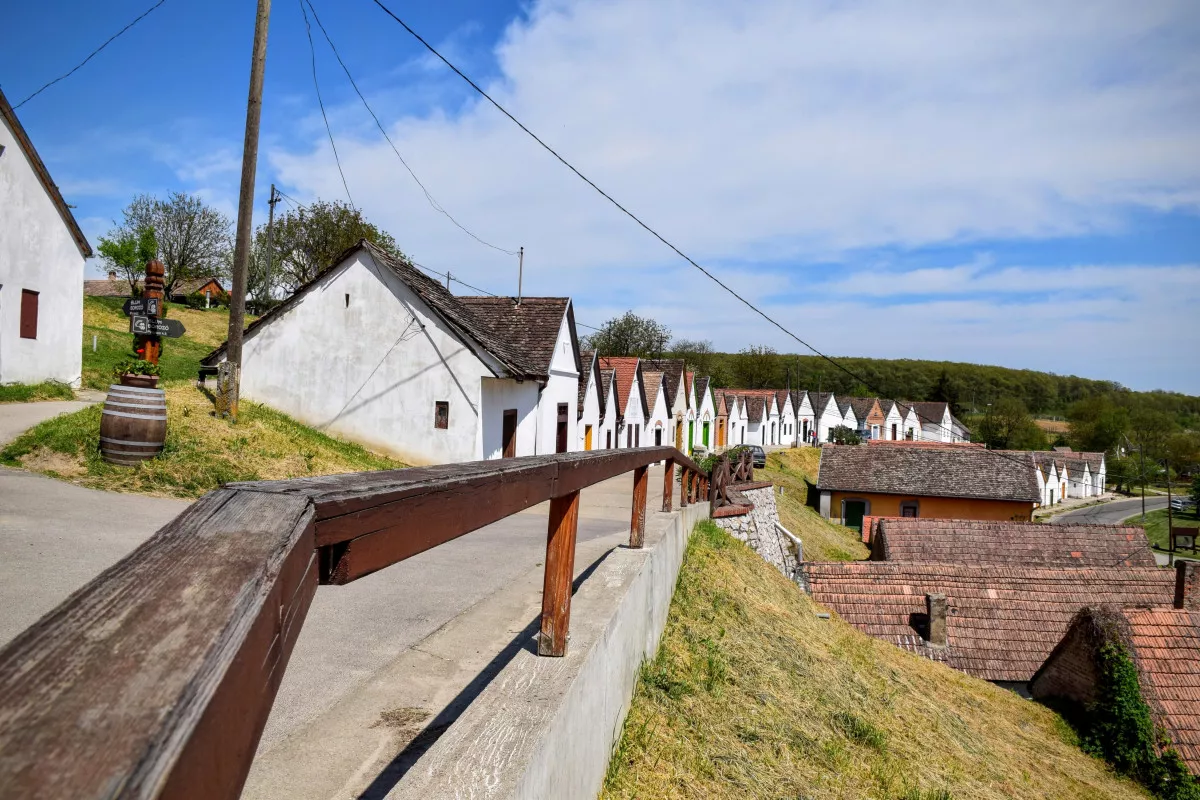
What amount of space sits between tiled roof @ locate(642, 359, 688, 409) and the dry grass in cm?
2929

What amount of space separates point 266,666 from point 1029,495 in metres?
42.5

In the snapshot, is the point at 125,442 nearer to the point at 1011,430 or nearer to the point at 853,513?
the point at 853,513

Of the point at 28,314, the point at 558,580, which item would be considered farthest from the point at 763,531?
the point at 28,314

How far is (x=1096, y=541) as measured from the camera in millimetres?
26656

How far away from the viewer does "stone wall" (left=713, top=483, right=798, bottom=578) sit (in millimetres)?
14469

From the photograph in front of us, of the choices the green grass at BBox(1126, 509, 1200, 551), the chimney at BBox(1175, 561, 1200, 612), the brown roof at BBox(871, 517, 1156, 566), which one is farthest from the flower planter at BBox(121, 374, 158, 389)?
the green grass at BBox(1126, 509, 1200, 551)

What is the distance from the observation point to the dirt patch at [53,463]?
9.44m

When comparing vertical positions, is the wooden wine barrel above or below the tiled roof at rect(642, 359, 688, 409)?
below

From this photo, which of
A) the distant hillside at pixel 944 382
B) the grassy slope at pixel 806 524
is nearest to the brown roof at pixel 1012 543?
the grassy slope at pixel 806 524

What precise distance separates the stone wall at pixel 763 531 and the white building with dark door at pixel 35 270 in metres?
14.9

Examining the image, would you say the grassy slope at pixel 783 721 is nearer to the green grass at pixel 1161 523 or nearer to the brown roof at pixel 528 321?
Result: the brown roof at pixel 528 321

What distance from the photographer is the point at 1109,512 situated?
6481cm

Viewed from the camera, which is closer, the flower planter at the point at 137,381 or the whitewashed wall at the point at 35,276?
the flower planter at the point at 137,381

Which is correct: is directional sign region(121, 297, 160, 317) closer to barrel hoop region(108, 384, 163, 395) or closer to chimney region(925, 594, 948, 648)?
barrel hoop region(108, 384, 163, 395)
